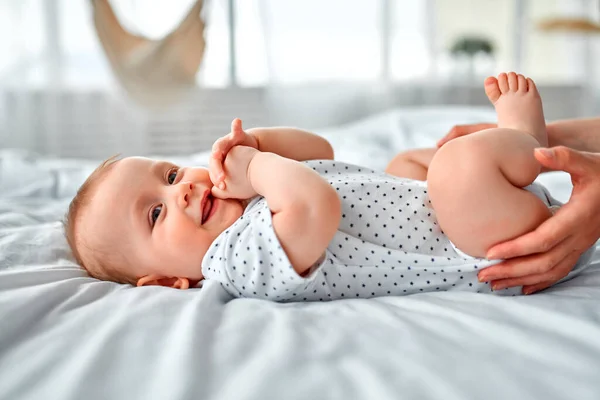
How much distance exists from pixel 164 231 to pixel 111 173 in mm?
150

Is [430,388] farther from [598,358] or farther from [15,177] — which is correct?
[15,177]

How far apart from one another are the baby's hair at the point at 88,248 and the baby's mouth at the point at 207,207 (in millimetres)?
156

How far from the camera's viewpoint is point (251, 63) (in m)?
2.92

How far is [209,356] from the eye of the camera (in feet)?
2.02

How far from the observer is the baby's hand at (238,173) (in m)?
0.89

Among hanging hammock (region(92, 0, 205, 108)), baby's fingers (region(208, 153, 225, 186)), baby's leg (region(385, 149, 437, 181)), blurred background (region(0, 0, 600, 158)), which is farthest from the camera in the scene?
blurred background (region(0, 0, 600, 158))

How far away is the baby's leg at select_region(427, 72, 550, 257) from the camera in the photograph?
2.60 feet

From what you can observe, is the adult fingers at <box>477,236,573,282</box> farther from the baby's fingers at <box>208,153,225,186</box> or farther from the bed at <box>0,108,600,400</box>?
the baby's fingers at <box>208,153,225,186</box>

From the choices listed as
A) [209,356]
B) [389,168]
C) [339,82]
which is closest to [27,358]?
[209,356]

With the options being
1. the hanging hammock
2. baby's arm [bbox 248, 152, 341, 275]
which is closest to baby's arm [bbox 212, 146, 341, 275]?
baby's arm [bbox 248, 152, 341, 275]

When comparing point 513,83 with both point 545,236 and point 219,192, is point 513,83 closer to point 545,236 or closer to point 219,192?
point 545,236

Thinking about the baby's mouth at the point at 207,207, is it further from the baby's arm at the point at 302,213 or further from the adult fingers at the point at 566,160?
the adult fingers at the point at 566,160

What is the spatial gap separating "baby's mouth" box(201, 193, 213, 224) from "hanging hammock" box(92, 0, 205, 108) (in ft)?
5.38

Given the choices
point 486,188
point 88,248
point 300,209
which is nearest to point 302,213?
point 300,209
